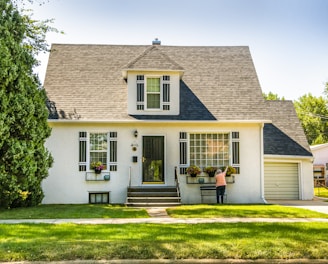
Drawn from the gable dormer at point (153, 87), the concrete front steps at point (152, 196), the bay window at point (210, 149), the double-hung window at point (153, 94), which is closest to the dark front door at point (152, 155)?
the concrete front steps at point (152, 196)

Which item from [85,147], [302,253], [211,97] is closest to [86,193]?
[85,147]

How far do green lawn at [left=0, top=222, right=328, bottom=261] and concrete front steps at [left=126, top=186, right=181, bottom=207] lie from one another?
209 inches

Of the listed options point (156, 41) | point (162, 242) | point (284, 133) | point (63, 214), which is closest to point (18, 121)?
point (63, 214)

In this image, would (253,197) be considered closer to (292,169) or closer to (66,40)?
(292,169)

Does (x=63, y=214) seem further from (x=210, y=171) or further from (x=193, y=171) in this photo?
(x=210, y=171)

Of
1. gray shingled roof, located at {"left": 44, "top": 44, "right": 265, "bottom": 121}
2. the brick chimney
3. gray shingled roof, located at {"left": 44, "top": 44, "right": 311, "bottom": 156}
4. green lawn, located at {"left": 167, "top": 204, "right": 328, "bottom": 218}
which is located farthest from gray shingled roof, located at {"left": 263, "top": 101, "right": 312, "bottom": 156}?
the brick chimney

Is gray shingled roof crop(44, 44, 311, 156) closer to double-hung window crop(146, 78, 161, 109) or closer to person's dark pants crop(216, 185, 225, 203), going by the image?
double-hung window crop(146, 78, 161, 109)

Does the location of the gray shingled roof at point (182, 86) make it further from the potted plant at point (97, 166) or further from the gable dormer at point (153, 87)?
the potted plant at point (97, 166)

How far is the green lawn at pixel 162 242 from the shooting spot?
21.3 feet

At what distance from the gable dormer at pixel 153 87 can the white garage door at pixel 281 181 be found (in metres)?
5.53

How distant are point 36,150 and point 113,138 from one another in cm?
350

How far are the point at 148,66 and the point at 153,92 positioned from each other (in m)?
1.09

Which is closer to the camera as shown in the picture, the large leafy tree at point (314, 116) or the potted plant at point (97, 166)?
the potted plant at point (97, 166)

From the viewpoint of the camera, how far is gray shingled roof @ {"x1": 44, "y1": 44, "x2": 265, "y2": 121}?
16609mm
